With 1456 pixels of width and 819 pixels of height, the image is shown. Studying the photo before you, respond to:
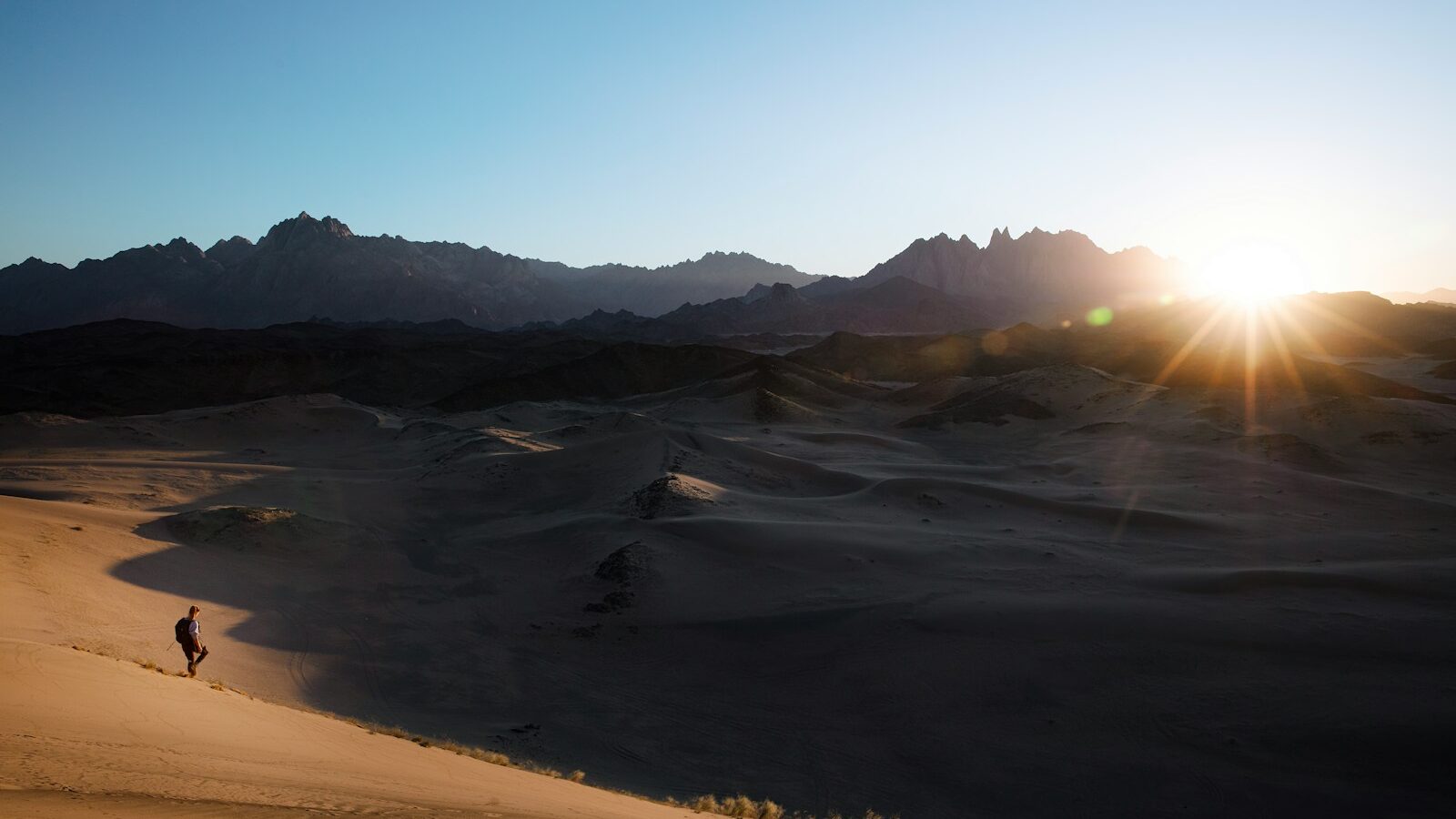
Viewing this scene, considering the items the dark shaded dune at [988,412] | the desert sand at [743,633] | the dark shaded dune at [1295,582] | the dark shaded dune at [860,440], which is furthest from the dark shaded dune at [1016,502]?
the dark shaded dune at [988,412]

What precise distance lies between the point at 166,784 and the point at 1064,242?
21327cm

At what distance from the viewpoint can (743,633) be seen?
20938mm

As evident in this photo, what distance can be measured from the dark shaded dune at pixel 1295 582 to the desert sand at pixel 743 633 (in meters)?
0.11

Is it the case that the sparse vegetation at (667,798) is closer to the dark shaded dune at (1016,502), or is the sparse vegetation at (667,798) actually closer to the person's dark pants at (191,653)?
the person's dark pants at (191,653)

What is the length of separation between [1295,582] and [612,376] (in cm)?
7152

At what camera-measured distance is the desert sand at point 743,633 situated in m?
10.3

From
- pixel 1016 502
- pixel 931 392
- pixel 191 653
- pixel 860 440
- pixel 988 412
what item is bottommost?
pixel 1016 502

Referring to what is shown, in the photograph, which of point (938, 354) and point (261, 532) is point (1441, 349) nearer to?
point (938, 354)

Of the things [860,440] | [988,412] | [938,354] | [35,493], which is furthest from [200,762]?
[938,354]

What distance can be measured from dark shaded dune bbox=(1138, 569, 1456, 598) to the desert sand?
109 millimetres

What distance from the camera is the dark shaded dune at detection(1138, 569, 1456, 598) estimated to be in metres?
20.4

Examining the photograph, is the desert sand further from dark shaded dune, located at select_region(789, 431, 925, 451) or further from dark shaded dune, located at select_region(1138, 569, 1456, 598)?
dark shaded dune, located at select_region(789, 431, 925, 451)

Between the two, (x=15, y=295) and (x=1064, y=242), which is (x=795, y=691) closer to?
(x=1064, y=242)

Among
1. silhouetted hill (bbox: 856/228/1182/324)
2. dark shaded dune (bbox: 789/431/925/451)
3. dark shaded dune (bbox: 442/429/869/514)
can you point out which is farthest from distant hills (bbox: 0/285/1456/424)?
silhouetted hill (bbox: 856/228/1182/324)
